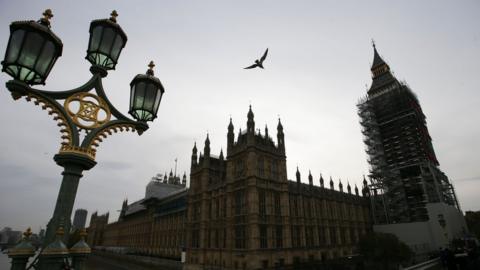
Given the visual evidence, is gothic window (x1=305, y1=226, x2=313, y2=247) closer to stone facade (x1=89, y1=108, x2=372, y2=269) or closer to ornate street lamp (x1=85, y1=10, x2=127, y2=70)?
stone facade (x1=89, y1=108, x2=372, y2=269)

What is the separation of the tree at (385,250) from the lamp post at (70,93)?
3544cm

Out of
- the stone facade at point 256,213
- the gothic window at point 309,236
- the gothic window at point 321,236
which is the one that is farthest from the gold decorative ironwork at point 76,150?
the gothic window at point 321,236

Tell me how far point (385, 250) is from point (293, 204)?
13696 millimetres

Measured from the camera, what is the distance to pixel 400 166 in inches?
2395

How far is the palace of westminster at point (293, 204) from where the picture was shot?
113 feet

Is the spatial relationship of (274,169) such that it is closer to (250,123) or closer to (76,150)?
(250,123)

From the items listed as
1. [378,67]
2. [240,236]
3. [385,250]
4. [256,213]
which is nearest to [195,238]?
[240,236]

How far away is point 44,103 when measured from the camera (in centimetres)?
439

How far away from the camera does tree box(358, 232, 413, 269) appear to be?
101ft

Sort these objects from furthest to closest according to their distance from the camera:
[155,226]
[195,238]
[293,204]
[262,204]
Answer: [155,226] < [195,238] < [293,204] < [262,204]

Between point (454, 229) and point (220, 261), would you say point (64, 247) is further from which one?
point (454, 229)

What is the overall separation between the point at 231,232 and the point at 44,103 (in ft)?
110

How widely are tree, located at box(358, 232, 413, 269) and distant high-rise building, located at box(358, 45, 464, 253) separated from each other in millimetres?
27179

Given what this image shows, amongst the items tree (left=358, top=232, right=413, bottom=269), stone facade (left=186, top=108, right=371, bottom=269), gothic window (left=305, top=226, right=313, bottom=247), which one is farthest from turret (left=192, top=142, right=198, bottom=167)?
tree (left=358, top=232, right=413, bottom=269)
